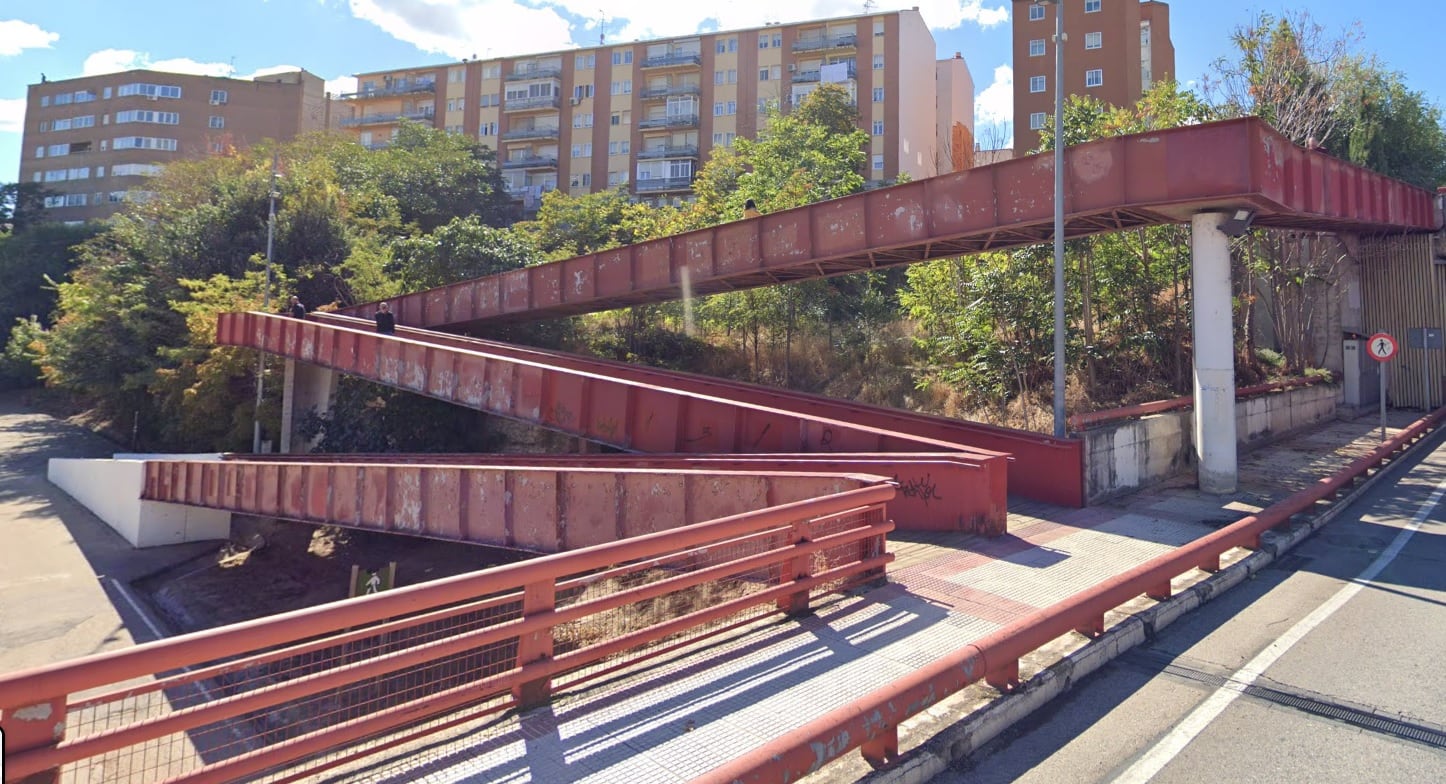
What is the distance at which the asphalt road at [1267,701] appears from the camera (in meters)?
3.95

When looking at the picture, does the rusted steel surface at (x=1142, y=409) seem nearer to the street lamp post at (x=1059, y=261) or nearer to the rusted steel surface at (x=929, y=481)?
the street lamp post at (x=1059, y=261)

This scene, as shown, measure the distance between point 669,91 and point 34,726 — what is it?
62.4 meters

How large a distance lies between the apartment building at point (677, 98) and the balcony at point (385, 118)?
0.43 meters

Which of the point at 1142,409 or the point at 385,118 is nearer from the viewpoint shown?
the point at 1142,409

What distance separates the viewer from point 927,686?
387cm

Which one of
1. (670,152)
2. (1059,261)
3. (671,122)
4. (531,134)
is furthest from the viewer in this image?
(531,134)

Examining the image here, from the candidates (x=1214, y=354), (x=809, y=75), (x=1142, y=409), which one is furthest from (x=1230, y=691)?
(x=809, y=75)

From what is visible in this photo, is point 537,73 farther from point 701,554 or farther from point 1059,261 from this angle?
point 701,554

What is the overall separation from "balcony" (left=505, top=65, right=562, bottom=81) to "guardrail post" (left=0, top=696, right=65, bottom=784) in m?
67.2

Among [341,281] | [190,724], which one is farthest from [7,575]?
[190,724]

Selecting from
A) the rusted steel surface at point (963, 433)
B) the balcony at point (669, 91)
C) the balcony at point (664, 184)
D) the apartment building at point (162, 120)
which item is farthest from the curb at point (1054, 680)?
the apartment building at point (162, 120)

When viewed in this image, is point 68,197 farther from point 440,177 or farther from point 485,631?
point 485,631

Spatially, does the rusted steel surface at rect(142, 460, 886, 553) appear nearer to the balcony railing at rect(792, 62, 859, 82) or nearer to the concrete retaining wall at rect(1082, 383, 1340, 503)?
the concrete retaining wall at rect(1082, 383, 1340, 503)

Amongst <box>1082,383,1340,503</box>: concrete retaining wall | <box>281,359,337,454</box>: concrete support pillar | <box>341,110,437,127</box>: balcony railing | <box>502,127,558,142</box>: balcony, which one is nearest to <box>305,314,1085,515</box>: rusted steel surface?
<box>1082,383,1340,503</box>: concrete retaining wall
